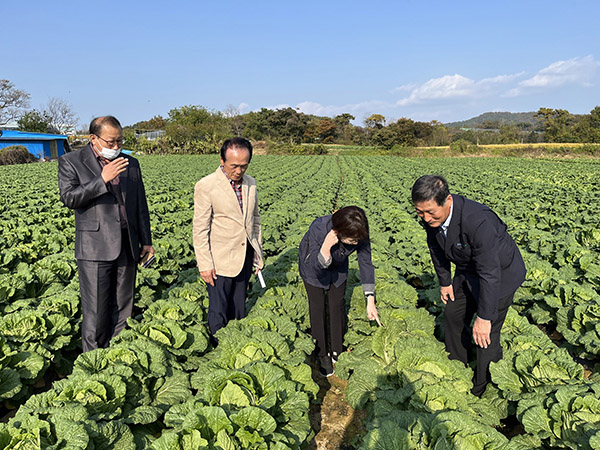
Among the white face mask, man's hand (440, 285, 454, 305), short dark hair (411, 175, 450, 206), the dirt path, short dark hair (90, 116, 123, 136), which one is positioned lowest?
the dirt path

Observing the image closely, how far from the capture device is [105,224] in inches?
127

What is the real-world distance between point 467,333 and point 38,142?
5193 cm

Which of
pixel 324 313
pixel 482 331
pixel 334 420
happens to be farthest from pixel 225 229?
pixel 482 331

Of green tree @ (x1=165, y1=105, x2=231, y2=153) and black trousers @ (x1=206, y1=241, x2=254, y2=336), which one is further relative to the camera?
green tree @ (x1=165, y1=105, x2=231, y2=153)

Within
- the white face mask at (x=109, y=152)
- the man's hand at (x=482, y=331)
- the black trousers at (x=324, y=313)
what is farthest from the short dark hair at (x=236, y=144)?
the man's hand at (x=482, y=331)

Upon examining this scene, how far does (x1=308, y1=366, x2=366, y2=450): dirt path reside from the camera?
311 cm

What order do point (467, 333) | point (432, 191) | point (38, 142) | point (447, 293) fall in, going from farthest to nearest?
1. point (38, 142)
2. point (467, 333)
3. point (447, 293)
4. point (432, 191)

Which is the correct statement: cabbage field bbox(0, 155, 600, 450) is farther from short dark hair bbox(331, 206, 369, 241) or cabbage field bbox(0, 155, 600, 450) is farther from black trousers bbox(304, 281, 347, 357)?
short dark hair bbox(331, 206, 369, 241)

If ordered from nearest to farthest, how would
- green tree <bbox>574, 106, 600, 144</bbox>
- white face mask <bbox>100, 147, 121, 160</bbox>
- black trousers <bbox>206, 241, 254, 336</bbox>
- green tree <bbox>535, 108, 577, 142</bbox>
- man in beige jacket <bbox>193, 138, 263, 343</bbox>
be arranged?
1. white face mask <bbox>100, 147, 121, 160</bbox>
2. man in beige jacket <bbox>193, 138, 263, 343</bbox>
3. black trousers <bbox>206, 241, 254, 336</bbox>
4. green tree <bbox>574, 106, 600, 144</bbox>
5. green tree <bbox>535, 108, 577, 142</bbox>

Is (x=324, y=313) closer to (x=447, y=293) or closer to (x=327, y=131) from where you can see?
(x=447, y=293)

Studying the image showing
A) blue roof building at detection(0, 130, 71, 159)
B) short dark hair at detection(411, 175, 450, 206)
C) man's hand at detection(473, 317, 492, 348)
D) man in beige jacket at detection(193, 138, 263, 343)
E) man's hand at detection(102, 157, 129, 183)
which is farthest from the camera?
blue roof building at detection(0, 130, 71, 159)

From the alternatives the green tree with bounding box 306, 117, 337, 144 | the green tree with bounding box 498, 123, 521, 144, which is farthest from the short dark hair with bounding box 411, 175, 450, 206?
the green tree with bounding box 498, 123, 521, 144

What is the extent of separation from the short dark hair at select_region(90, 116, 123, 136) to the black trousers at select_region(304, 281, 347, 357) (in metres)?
2.12

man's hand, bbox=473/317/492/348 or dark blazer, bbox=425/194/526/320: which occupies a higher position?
dark blazer, bbox=425/194/526/320
